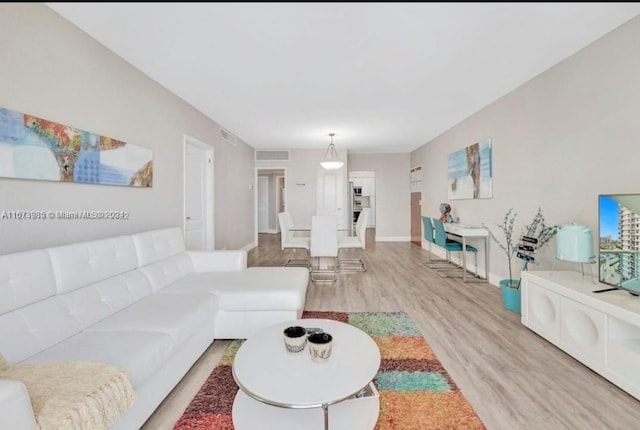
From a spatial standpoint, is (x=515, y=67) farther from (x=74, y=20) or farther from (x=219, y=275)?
(x=74, y=20)

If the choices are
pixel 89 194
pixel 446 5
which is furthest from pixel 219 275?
pixel 446 5

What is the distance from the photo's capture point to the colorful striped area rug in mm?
1495

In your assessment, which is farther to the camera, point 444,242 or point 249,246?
point 249,246

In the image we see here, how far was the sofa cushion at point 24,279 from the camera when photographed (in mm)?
1375

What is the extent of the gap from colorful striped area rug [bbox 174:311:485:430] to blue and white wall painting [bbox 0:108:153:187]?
170cm

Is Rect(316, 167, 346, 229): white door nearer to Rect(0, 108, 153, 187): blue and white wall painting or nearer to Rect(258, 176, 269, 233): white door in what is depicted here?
Rect(258, 176, 269, 233): white door

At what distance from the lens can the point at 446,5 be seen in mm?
1865

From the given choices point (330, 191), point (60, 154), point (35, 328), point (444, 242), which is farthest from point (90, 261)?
point (330, 191)

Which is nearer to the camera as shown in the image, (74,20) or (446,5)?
(446,5)

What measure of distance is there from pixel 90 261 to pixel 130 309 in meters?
0.40

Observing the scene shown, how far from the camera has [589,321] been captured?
6.59 ft

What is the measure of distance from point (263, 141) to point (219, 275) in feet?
13.5

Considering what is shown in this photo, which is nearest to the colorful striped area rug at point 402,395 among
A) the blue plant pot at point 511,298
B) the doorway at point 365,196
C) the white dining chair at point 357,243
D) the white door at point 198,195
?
the blue plant pot at point 511,298

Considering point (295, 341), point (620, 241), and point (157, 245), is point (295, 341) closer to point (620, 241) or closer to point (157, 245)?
point (157, 245)
